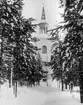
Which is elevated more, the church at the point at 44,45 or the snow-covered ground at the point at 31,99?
the church at the point at 44,45

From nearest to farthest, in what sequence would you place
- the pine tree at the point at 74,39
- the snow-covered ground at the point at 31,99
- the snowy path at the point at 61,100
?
the pine tree at the point at 74,39
the snow-covered ground at the point at 31,99
the snowy path at the point at 61,100

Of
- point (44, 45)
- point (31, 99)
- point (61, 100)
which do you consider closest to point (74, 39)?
point (61, 100)

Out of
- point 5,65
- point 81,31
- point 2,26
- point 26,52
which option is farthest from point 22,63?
point 81,31

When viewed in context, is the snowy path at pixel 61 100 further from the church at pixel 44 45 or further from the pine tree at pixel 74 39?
the church at pixel 44 45

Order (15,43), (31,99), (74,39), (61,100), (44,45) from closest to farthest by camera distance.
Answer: (74,39)
(61,100)
(31,99)
(15,43)
(44,45)

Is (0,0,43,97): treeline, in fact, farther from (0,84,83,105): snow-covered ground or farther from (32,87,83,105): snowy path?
(32,87,83,105): snowy path

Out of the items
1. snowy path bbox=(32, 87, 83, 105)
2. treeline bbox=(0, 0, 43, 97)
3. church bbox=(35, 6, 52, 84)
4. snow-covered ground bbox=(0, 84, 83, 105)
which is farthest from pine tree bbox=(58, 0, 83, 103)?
church bbox=(35, 6, 52, 84)

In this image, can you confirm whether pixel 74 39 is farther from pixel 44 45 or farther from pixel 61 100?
pixel 44 45

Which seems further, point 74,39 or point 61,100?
point 61,100

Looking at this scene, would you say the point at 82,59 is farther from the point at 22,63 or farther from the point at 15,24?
the point at 22,63

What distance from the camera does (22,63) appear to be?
19.2 m

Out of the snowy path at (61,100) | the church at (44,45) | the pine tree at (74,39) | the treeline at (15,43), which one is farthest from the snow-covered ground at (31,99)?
the church at (44,45)

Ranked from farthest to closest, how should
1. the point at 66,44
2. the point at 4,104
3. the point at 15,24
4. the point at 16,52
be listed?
1. the point at 16,52
2. the point at 66,44
3. the point at 15,24
4. the point at 4,104

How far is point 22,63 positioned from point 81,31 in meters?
8.33
